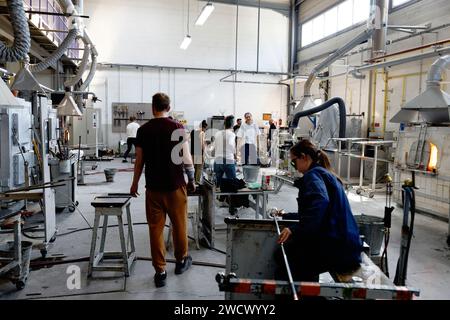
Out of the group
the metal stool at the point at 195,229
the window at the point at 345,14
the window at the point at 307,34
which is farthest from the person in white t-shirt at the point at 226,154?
the window at the point at 307,34

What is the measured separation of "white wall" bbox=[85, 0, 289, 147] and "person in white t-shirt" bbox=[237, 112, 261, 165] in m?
5.47

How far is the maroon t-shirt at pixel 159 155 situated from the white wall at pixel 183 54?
32.1 feet

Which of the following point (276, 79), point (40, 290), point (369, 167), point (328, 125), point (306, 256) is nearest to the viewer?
point (306, 256)

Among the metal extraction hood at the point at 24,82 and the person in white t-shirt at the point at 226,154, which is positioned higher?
the metal extraction hood at the point at 24,82

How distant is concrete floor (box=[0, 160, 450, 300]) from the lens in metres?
2.69

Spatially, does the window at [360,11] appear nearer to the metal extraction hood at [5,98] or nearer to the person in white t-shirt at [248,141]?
the person in white t-shirt at [248,141]

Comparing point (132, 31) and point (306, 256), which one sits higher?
point (132, 31)

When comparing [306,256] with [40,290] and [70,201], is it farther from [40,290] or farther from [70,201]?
[70,201]

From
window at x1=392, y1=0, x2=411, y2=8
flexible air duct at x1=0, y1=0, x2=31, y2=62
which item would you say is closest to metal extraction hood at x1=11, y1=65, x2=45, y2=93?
flexible air duct at x1=0, y1=0, x2=31, y2=62

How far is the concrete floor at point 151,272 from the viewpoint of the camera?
2688mm

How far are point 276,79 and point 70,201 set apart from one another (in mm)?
9881

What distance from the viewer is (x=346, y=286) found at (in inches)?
63.9

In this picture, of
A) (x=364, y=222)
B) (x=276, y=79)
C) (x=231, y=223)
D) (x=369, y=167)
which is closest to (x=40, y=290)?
(x=231, y=223)

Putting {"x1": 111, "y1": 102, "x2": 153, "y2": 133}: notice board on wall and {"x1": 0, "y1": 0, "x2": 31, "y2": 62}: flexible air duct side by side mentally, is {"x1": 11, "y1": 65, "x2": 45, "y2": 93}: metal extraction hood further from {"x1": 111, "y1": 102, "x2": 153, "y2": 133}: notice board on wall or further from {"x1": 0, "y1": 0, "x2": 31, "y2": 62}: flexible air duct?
{"x1": 111, "y1": 102, "x2": 153, "y2": 133}: notice board on wall
